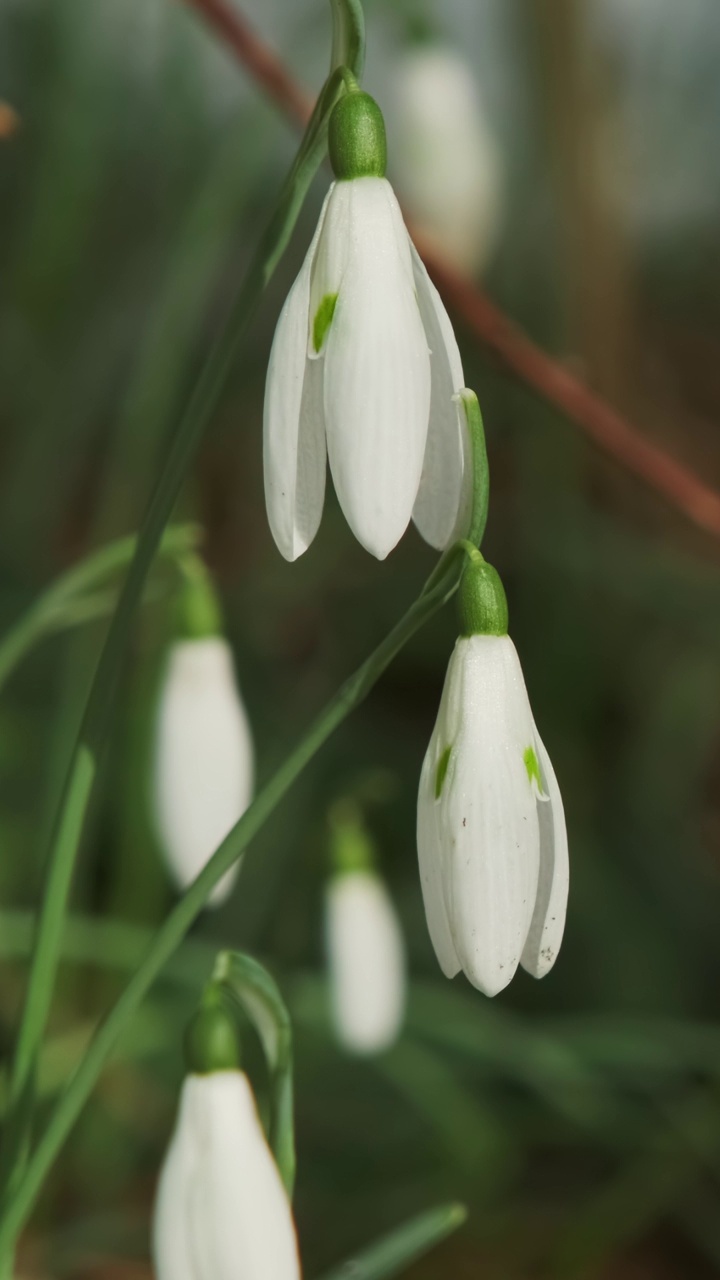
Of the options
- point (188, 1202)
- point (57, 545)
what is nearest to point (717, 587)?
point (57, 545)

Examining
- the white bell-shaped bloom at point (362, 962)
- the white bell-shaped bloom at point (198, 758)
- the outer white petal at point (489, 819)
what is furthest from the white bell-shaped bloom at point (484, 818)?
the white bell-shaped bloom at point (362, 962)

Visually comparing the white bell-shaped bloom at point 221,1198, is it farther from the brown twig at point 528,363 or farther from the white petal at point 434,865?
the brown twig at point 528,363

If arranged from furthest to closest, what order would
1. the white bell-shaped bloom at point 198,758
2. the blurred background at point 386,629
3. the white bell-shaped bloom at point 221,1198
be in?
the blurred background at point 386,629 < the white bell-shaped bloom at point 198,758 < the white bell-shaped bloom at point 221,1198

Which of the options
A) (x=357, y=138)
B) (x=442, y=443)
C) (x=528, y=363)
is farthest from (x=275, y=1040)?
(x=528, y=363)

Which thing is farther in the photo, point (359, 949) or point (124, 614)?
point (359, 949)

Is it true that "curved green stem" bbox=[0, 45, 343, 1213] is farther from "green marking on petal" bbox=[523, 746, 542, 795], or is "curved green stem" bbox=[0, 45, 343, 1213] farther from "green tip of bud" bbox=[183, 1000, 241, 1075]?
"green marking on petal" bbox=[523, 746, 542, 795]

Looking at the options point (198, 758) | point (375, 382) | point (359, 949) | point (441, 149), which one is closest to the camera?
point (375, 382)

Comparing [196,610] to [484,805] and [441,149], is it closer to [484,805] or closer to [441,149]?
[484,805]
